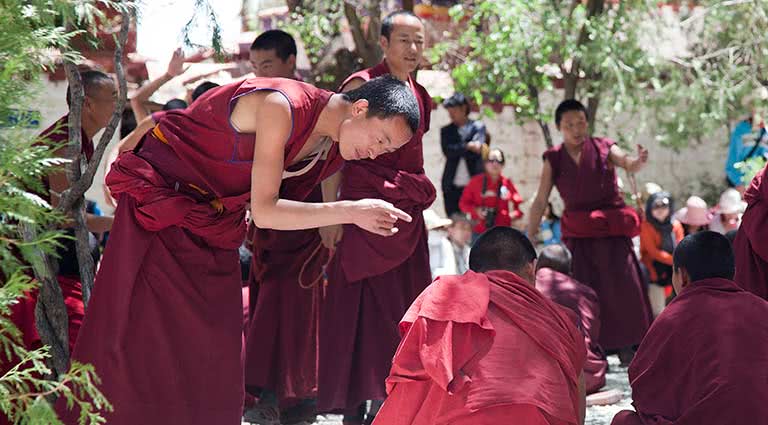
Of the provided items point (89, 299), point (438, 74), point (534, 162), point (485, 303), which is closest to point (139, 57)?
point (438, 74)

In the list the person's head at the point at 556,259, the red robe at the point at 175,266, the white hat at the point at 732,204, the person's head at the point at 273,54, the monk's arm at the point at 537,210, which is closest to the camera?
the red robe at the point at 175,266

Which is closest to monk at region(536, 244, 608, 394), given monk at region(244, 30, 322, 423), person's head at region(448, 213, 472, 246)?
monk at region(244, 30, 322, 423)

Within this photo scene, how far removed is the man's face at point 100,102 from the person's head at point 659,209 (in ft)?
16.8

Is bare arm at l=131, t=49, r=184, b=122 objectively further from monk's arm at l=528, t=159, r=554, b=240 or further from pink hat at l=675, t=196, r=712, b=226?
pink hat at l=675, t=196, r=712, b=226

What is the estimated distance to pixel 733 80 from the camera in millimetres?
9789

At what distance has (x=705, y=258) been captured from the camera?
13.1 ft

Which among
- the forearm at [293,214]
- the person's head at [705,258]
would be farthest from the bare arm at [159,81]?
the person's head at [705,258]

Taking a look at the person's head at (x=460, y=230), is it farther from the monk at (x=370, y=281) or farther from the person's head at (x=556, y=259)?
A: the monk at (x=370, y=281)

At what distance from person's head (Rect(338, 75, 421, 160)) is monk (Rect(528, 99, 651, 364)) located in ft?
10.9

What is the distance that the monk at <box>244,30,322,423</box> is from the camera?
18.3 feet

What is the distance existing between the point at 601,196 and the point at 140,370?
155 inches

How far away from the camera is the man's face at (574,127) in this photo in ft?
23.7

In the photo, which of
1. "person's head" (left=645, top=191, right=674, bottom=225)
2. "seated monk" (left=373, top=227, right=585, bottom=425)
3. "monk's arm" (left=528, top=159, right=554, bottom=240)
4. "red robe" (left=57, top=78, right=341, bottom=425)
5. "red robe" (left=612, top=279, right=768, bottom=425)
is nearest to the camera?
"seated monk" (left=373, top=227, right=585, bottom=425)

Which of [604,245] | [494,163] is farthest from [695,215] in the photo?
[604,245]
